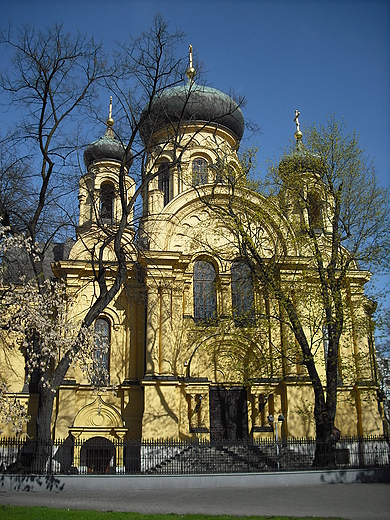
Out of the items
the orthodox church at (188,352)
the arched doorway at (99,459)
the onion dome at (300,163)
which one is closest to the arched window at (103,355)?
the orthodox church at (188,352)

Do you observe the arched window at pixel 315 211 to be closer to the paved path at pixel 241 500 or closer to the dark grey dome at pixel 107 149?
the paved path at pixel 241 500

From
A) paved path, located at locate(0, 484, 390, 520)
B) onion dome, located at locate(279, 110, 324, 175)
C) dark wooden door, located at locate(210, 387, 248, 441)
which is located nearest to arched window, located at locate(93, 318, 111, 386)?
dark wooden door, located at locate(210, 387, 248, 441)

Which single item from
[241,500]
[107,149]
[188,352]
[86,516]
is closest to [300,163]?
[188,352]

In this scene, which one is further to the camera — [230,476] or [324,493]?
[230,476]

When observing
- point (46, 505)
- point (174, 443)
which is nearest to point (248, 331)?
point (174, 443)

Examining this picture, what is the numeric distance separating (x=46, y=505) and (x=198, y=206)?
49.1ft

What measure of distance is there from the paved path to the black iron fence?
1.69m

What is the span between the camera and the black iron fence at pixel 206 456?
17031 mm

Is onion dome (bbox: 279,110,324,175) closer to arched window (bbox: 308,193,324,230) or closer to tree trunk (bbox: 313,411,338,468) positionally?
arched window (bbox: 308,193,324,230)

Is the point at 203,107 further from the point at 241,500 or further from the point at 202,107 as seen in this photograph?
the point at 241,500

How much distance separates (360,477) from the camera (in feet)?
54.0

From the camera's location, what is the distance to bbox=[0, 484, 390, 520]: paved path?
458 inches

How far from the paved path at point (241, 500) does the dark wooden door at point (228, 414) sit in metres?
6.61

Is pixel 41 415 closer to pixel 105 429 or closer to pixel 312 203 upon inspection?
pixel 105 429
